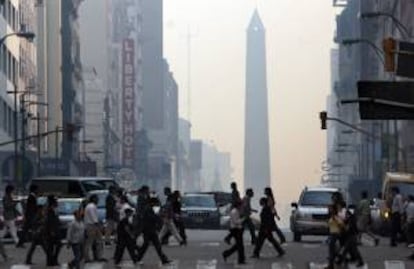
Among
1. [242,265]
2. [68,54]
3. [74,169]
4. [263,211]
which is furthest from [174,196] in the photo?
[68,54]

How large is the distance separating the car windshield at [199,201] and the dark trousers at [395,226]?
17.4m

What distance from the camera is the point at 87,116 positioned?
163 metres

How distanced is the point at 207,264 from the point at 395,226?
10.5m

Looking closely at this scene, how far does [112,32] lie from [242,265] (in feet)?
511

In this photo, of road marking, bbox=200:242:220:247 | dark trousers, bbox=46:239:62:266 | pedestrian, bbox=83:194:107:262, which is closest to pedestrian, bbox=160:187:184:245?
road marking, bbox=200:242:220:247

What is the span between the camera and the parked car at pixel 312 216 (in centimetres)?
4225

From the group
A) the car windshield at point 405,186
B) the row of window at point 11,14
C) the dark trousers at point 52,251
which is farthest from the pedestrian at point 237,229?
the row of window at point 11,14

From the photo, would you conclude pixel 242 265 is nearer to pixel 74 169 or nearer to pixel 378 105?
pixel 378 105

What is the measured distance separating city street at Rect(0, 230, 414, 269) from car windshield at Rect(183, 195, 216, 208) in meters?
17.3

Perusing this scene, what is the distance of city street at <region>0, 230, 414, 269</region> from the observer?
1139 inches

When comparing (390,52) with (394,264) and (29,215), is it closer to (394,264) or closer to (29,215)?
(394,264)

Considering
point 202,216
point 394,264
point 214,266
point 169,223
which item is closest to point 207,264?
point 214,266

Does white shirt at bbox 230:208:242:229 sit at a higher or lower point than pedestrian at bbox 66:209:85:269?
higher

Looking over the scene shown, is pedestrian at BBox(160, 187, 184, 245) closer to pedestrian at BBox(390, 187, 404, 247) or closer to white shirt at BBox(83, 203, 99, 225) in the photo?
pedestrian at BBox(390, 187, 404, 247)
